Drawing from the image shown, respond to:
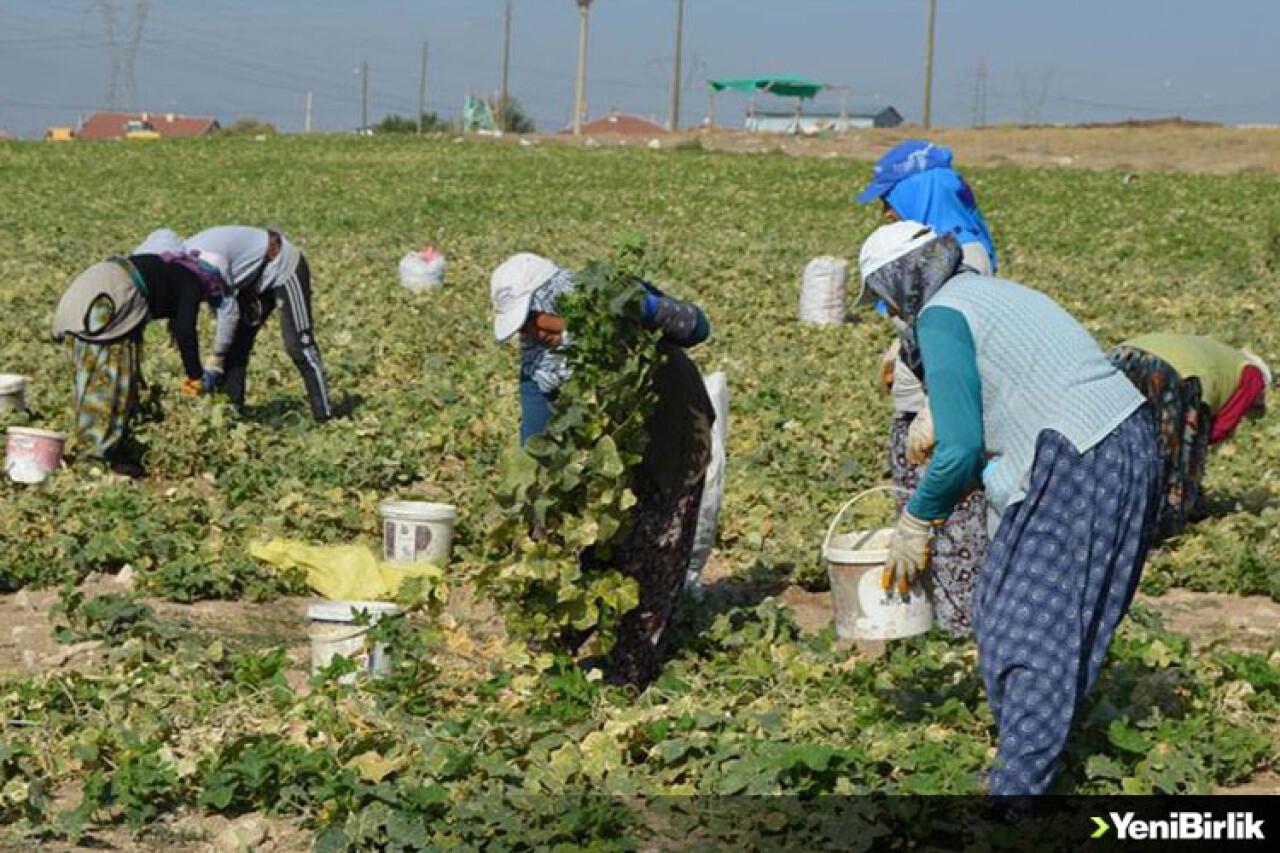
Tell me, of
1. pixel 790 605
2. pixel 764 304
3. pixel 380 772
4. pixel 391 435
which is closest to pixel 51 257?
pixel 764 304

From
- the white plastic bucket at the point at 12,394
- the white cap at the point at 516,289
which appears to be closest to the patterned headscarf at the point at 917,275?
the white cap at the point at 516,289

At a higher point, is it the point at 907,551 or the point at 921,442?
the point at 921,442

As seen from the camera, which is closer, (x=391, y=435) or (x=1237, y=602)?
(x=1237, y=602)

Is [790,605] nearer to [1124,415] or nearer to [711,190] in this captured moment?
[1124,415]

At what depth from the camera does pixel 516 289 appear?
6176 mm

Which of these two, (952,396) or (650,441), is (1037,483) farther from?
(650,441)

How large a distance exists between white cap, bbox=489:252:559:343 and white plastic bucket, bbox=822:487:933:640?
1220 millimetres

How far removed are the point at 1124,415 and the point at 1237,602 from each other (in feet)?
11.4

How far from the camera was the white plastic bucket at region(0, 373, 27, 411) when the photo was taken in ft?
33.8

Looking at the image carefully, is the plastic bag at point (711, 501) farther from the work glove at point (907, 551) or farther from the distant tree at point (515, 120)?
the distant tree at point (515, 120)

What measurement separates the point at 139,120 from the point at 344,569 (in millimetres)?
82679

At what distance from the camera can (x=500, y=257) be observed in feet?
67.9

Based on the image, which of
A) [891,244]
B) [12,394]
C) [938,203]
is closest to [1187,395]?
[938,203]

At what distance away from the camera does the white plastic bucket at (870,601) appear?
20.4ft
